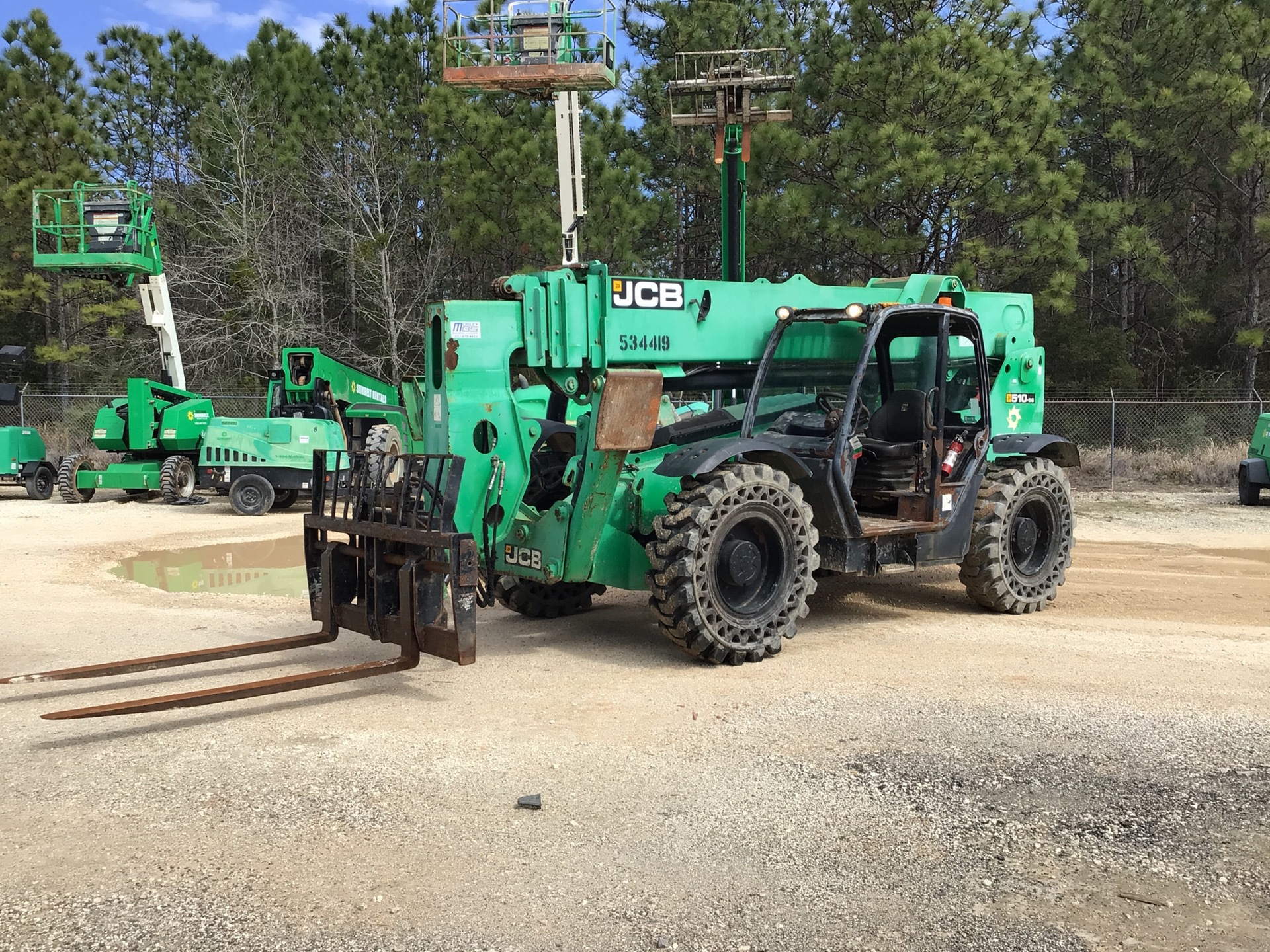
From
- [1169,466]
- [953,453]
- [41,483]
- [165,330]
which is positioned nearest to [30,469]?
[41,483]

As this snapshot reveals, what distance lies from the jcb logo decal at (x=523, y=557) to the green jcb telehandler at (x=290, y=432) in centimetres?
1025

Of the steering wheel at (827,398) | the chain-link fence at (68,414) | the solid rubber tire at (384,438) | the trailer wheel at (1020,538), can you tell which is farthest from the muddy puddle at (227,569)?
the chain-link fence at (68,414)

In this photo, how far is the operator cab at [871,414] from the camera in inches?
300

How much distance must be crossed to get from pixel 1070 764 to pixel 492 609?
513 cm

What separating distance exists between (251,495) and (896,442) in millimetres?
12577

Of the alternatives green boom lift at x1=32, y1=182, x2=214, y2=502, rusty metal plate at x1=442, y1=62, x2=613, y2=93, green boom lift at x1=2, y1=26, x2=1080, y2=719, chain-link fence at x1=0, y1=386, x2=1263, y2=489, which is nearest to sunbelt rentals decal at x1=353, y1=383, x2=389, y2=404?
green boom lift at x1=32, y1=182, x2=214, y2=502

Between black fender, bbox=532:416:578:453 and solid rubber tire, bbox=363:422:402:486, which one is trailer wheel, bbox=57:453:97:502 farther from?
black fender, bbox=532:416:578:453

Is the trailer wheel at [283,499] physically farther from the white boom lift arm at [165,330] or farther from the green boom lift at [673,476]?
the green boom lift at [673,476]

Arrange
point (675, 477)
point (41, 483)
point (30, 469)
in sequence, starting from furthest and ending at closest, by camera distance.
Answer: point (41, 483) → point (30, 469) → point (675, 477)

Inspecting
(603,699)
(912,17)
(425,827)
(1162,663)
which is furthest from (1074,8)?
(425,827)

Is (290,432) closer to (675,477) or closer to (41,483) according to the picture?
(41,483)

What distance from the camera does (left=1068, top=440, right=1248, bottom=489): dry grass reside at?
66.6 ft

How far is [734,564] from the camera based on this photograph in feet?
22.9

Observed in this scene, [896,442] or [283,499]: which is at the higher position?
[896,442]
